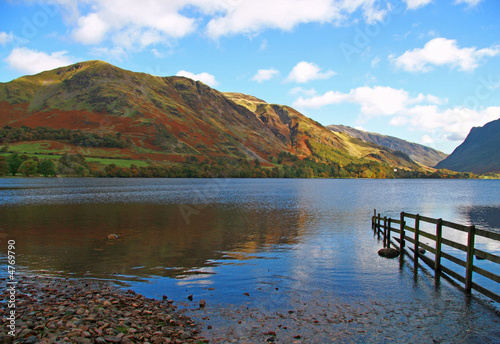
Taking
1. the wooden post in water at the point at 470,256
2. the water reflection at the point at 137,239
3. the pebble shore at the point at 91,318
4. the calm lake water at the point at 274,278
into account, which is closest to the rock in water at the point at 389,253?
the calm lake water at the point at 274,278

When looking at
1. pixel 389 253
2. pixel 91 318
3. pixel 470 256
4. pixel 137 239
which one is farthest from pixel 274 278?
pixel 137 239

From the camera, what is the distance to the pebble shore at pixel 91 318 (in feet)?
32.1

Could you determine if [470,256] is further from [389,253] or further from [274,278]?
[274,278]

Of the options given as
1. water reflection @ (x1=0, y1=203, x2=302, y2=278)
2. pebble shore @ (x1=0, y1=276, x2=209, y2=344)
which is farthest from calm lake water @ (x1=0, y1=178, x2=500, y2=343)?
pebble shore @ (x1=0, y1=276, x2=209, y2=344)

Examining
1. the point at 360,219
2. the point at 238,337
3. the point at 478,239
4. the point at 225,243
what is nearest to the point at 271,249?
the point at 225,243

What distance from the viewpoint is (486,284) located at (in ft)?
59.4

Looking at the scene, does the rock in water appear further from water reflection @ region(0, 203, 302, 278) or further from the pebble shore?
the pebble shore

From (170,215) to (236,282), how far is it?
33.2m

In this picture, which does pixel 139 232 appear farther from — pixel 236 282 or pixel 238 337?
pixel 238 337

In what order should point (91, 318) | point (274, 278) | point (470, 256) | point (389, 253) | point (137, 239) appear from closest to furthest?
point (91, 318)
point (470, 256)
point (274, 278)
point (389, 253)
point (137, 239)

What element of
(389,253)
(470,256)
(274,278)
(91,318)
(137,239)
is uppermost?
(470,256)

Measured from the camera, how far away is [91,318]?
439 inches

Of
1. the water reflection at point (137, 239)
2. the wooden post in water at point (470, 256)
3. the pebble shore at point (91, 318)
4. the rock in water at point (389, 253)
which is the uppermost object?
the wooden post in water at point (470, 256)

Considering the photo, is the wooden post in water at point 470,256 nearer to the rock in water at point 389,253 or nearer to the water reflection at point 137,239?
the rock in water at point 389,253
